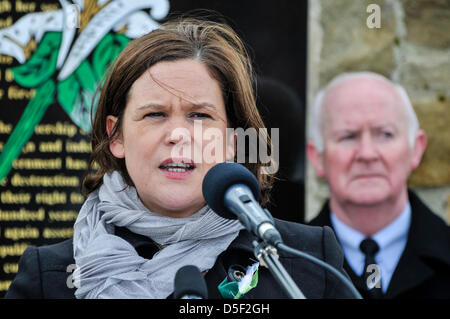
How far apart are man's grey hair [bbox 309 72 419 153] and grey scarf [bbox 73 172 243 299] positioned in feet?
4.39

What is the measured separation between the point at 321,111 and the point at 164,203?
5.12 ft

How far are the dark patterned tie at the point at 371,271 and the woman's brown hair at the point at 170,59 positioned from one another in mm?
1007

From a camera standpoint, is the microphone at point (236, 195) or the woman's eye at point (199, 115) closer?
the microphone at point (236, 195)

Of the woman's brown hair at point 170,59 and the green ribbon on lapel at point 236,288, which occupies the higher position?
the woman's brown hair at point 170,59

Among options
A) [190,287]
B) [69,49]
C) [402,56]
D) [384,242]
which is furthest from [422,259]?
[190,287]

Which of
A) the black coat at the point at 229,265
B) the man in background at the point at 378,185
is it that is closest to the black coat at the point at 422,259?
the man in background at the point at 378,185


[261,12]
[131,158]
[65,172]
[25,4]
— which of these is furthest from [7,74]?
[131,158]

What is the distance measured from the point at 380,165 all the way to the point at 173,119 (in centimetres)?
151

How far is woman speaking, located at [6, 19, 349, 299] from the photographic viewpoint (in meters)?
1.84

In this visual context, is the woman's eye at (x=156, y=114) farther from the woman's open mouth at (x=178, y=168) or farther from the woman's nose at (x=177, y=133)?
the woman's open mouth at (x=178, y=168)

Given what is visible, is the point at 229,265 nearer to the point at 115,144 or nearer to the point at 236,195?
the point at 115,144

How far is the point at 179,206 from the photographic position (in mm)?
1857

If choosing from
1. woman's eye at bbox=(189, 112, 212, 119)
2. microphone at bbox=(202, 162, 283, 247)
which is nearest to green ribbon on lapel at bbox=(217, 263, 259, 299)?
microphone at bbox=(202, 162, 283, 247)

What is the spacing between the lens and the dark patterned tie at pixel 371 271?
9.21ft
